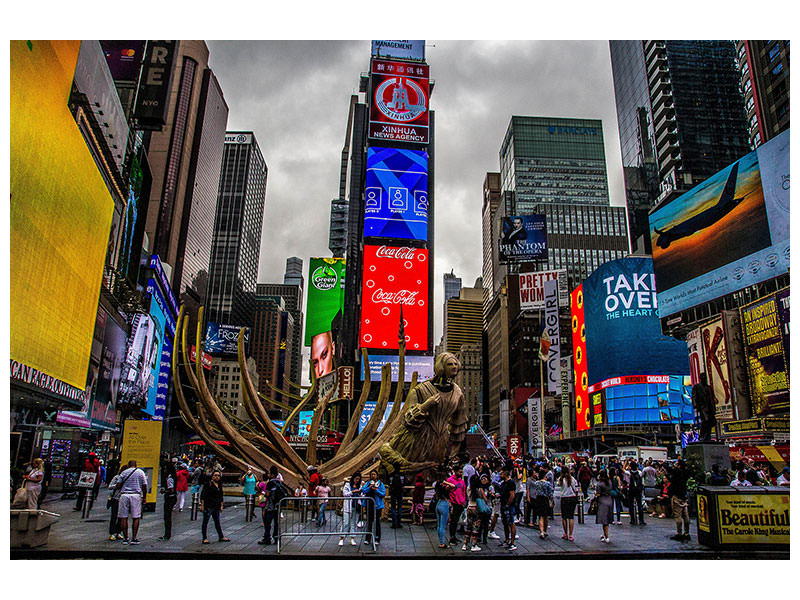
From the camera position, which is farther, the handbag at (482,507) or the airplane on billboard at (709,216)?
the airplane on billboard at (709,216)

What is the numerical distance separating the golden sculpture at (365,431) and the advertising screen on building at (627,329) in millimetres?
48967

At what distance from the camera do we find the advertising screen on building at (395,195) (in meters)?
47.1

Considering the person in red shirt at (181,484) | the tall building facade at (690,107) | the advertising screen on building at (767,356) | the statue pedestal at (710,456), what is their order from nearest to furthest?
the statue pedestal at (710,456) → the person in red shirt at (181,484) → the advertising screen on building at (767,356) → the tall building facade at (690,107)

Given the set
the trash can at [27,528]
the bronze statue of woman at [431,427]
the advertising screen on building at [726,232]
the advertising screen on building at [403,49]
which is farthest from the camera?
the advertising screen on building at [403,49]

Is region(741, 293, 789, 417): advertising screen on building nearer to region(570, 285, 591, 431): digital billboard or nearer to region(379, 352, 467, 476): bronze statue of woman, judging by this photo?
region(379, 352, 467, 476): bronze statue of woman

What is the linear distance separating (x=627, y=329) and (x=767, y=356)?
27.1 m

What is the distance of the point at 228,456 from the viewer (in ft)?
52.6

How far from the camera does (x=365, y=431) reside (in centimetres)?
1777

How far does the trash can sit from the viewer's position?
9289 millimetres

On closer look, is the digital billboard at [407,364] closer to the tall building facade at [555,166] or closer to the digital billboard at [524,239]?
the digital billboard at [524,239]

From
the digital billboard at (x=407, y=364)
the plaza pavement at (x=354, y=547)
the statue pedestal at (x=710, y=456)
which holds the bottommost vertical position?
the plaza pavement at (x=354, y=547)

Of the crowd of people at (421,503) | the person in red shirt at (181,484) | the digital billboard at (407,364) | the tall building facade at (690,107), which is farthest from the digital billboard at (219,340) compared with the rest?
the crowd of people at (421,503)

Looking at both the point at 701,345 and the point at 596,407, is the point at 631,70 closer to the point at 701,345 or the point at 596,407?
A: the point at 596,407

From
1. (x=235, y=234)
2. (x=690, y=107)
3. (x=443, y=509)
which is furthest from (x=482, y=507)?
(x=235, y=234)
